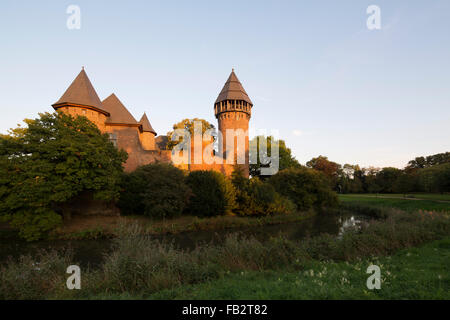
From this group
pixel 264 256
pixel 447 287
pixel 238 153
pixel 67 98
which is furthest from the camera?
pixel 238 153

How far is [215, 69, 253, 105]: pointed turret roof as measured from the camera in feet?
96.0

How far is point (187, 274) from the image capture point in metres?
5.01

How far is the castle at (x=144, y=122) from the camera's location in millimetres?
18766

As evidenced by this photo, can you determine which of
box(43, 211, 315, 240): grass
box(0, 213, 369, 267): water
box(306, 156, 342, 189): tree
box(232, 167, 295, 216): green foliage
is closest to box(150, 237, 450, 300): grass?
box(0, 213, 369, 267): water

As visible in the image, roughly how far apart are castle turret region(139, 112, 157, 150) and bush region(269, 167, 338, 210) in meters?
18.0

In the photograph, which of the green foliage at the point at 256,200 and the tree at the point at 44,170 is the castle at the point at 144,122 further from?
the green foliage at the point at 256,200

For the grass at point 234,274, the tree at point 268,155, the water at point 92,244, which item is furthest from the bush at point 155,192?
the tree at point 268,155

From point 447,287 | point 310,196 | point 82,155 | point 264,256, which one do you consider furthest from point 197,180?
point 447,287

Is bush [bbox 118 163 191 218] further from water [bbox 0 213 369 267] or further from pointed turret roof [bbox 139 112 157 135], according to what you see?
pointed turret roof [bbox 139 112 157 135]
